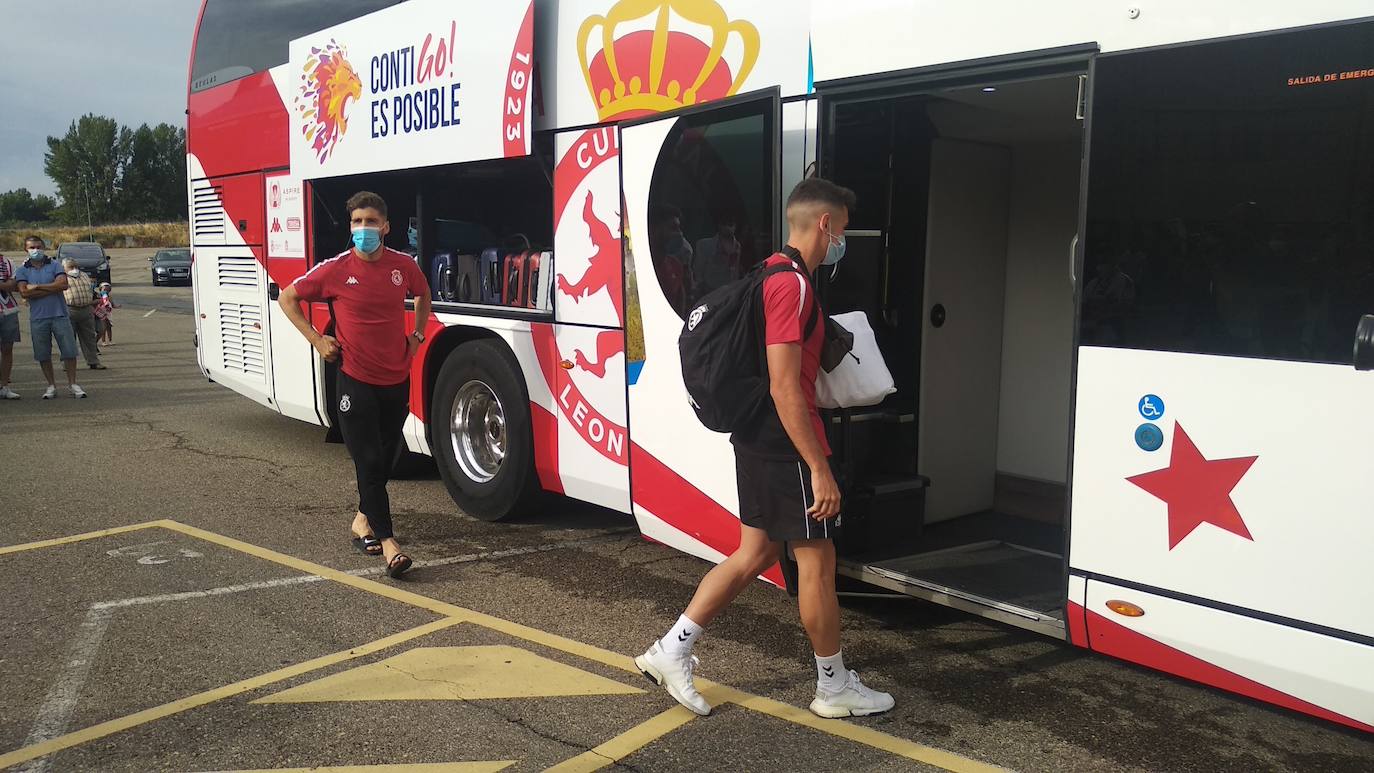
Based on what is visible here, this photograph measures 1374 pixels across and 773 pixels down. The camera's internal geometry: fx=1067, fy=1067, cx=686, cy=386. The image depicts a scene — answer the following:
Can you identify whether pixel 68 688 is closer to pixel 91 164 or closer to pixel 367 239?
pixel 367 239

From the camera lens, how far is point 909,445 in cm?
538

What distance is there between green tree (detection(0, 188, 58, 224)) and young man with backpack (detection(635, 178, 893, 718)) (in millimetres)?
133295

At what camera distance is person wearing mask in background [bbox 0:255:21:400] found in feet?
38.3

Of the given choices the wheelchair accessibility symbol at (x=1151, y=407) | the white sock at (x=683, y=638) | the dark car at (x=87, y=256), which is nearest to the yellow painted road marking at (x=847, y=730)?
the white sock at (x=683, y=638)

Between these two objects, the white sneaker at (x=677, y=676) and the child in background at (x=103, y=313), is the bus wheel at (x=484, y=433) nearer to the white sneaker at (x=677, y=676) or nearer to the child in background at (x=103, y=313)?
the white sneaker at (x=677, y=676)

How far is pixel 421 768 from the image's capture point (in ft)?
11.2

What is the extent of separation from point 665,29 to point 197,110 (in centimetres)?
613

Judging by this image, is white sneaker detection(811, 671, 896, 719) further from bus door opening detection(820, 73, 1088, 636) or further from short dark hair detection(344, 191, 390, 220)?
short dark hair detection(344, 191, 390, 220)

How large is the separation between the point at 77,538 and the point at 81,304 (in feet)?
27.4

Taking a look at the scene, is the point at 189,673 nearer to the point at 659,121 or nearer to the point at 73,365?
the point at 659,121

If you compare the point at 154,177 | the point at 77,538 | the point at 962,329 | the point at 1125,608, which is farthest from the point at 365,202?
the point at 154,177

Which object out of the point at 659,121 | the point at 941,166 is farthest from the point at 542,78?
the point at 941,166

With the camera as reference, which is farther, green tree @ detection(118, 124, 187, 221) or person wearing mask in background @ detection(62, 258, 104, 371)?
green tree @ detection(118, 124, 187, 221)

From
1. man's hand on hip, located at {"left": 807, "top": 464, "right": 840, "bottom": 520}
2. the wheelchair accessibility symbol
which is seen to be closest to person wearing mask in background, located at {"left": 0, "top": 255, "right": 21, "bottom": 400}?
man's hand on hip, located at {"left": 807, "top": 464, "right": 840, "bottom": 520}
